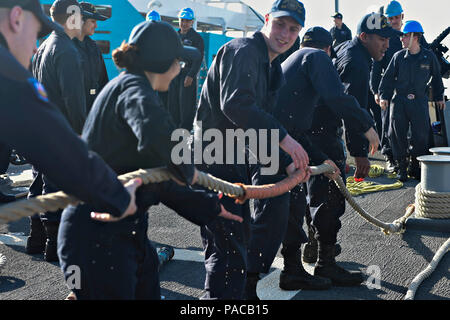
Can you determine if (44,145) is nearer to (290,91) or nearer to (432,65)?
(290,91)

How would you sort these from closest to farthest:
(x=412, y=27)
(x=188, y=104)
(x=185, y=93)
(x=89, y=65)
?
(x=89, y=65), (x=412, y=27), (x=185, y=93), (x=188, y=104)

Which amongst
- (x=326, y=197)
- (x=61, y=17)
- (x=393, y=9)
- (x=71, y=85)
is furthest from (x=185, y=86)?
(x=326, y=197)

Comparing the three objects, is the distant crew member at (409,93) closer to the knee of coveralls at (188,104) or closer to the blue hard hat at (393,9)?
the blue hard hat at (393,9)

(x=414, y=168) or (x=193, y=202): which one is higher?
(x=193, y=202)

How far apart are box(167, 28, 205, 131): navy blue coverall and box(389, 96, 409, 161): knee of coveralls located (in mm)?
3135

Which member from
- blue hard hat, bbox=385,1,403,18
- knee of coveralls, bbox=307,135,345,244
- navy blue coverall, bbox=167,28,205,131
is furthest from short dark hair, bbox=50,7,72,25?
blue hard hat, bbox=385,1,403,18

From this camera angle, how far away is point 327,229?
4418mm

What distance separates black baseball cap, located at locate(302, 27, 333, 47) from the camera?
4.43m

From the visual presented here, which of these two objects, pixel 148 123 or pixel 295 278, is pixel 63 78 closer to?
pixel 295 278

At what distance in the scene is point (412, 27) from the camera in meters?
8.31

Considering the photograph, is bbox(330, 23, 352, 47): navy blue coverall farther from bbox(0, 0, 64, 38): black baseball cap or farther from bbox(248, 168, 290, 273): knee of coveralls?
bbox(0, 0, 64, 38): black baseball cap

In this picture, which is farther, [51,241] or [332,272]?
[51,241]

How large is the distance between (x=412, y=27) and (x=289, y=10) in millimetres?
5352

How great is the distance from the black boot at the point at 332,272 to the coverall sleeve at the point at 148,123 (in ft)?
8.16
